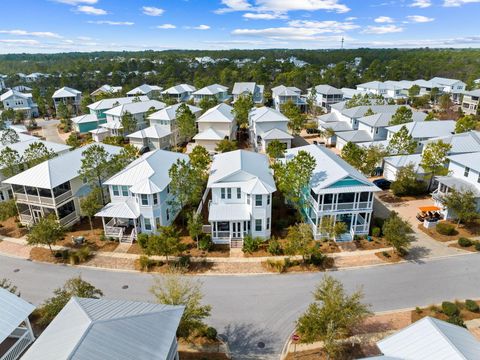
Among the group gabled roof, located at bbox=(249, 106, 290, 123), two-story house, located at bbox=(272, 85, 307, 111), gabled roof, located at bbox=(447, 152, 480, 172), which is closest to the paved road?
gabled roof, located at bbox=(447, 152, 480, 172)

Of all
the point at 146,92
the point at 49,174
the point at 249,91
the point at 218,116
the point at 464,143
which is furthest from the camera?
the point at 146,92

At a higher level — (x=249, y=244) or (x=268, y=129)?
(x=268, y=129)

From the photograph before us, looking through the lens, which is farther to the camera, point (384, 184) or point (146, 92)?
point (146, 92)

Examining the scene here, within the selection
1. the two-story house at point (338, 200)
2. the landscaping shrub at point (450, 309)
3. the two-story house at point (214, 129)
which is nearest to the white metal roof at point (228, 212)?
the two-story house at point (338, 200)

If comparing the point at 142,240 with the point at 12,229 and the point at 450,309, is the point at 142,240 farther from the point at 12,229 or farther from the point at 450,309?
the point at 450,309

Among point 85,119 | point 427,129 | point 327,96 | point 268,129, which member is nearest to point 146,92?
point 85,119

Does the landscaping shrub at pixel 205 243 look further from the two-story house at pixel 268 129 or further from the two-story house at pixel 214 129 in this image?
the two-story house at pixel 268 129
